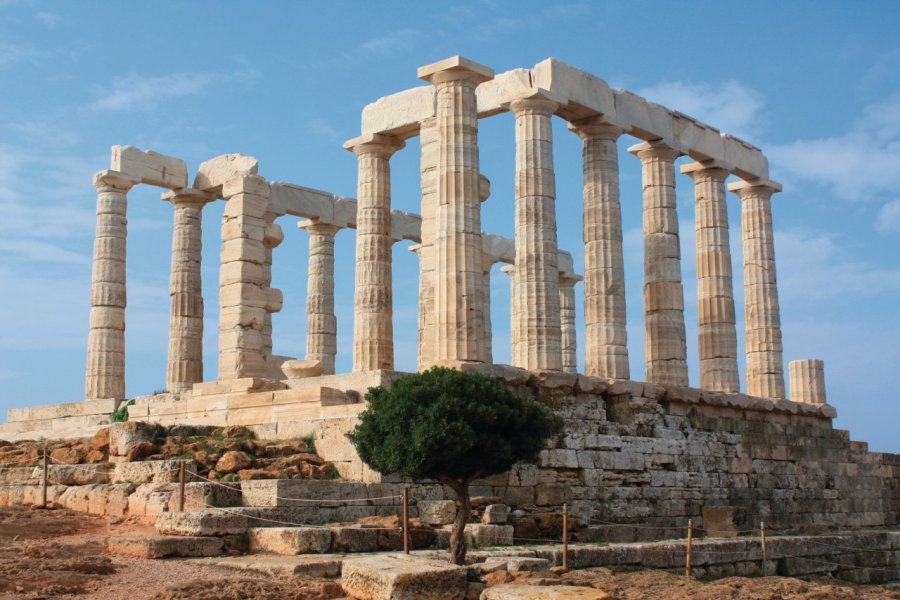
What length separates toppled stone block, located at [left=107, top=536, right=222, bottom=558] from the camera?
17000 mm

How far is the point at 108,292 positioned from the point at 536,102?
13421 millimetres

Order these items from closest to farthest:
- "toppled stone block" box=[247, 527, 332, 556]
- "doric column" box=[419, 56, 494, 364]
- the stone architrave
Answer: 1. "toppled stone block" box=[247, 527, 332, 556]
2. "doric column" box=[419, 56, 494, 364]
3. the stone architrave

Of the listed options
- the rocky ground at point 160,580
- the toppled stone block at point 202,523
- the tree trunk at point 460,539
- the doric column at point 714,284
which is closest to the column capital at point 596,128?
the doric column at point 714,284

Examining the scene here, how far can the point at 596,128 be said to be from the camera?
1148 inches

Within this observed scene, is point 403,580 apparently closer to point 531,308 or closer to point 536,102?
point 531,308

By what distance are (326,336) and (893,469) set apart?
17871 millimetres

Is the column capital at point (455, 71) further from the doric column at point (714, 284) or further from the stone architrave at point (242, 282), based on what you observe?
the doric column at point (714, 284)

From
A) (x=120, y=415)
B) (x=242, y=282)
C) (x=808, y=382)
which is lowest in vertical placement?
(x=120, y=415)

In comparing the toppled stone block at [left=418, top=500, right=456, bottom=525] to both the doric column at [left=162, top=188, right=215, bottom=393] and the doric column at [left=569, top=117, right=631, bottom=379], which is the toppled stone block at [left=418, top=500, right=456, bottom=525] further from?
the doric column at [left=162, top=188, right=215, bottom=393]

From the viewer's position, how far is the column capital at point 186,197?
33.3 metres

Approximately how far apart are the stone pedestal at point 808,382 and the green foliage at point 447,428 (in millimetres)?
18602

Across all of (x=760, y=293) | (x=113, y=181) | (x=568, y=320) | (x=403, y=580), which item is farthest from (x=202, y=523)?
(x=568, y=320)

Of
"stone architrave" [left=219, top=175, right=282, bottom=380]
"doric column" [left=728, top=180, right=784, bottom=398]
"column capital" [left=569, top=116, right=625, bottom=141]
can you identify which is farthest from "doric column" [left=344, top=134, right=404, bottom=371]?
"doric column" [left=728, top=180, right=784, bottom=398]

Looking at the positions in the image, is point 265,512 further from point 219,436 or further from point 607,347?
point 607,347
